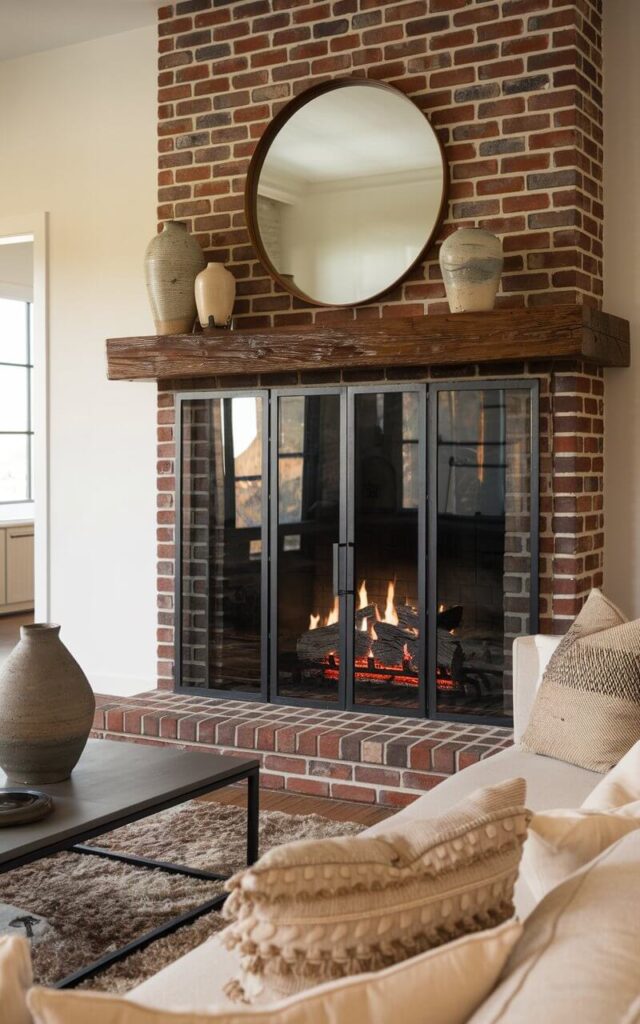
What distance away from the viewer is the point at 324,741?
4.02 metres

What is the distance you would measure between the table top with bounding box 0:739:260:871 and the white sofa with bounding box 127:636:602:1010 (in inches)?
22.4

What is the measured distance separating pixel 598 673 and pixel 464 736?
130cm

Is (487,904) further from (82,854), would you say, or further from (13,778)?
(82,854)

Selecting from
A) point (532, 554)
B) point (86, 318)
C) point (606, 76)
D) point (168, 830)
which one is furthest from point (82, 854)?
point (606, 76)

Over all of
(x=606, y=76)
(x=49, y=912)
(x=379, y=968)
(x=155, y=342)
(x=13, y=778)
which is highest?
(x=606, y=76)

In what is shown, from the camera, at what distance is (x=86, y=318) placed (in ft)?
17.4

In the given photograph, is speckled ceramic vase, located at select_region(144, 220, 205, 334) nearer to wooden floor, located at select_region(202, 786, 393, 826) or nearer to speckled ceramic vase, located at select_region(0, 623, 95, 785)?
wooden floor, located at select_region(202, 786, 393, 826)

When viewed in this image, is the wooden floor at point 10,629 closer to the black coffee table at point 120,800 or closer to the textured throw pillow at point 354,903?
the black coffee table at point 120,800

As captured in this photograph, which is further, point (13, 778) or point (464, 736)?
point (464, 736)

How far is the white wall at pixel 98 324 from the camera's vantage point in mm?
5145

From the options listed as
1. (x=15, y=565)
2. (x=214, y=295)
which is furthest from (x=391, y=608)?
(x=15, y=565)

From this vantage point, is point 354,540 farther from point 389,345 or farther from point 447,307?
point 447,307

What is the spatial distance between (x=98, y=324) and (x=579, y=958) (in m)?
4.65

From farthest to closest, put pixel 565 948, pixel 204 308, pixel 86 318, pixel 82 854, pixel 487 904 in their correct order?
pixel 86 318
pixel 204 308
pixel 82 854
pixel 487 904
pixel 565 948
